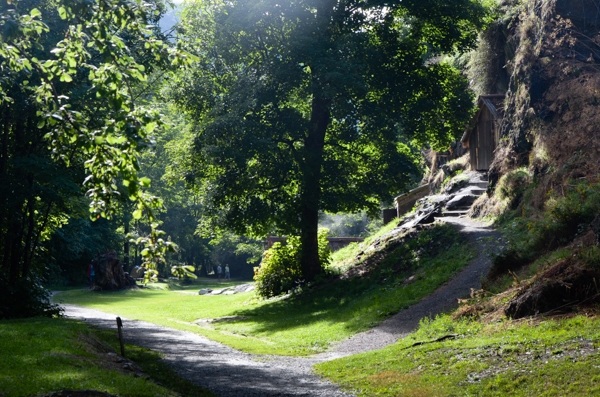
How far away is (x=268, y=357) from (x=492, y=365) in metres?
5.51

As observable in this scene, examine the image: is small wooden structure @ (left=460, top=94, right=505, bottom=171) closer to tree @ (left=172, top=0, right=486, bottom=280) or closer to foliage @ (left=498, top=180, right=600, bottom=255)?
tree @ (left=172, top=0, right=486, bottom=280)

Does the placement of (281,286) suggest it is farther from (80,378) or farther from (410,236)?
(80,378)

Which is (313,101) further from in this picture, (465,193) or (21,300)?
(21,300)

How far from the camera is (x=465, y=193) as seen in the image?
2420 centimetres

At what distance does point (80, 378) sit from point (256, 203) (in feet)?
43.8

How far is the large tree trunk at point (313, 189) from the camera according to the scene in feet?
61.9

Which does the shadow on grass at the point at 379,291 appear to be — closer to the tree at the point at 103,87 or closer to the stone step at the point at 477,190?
the stone step at the point at 477,190

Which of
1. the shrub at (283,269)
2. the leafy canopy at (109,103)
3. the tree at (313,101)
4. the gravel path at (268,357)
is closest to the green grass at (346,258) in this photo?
the shrub at (283,269)

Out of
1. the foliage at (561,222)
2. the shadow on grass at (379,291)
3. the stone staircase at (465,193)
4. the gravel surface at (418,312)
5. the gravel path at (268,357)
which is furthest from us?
the stone staircase at (465,193)

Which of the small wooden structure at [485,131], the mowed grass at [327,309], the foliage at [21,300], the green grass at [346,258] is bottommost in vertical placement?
the mowed grass at [327,309]

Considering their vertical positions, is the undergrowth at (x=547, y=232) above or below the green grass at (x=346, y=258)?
above

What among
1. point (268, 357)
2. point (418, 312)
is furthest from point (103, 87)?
point (418, 312)

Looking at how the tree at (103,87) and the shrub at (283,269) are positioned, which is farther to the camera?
the shrub at (283,269)

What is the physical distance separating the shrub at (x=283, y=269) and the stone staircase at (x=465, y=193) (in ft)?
20.2
